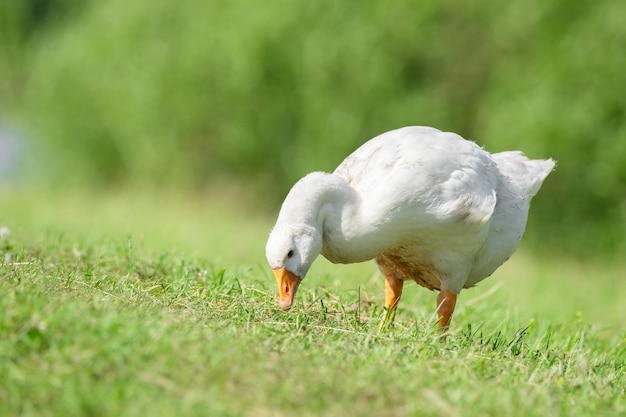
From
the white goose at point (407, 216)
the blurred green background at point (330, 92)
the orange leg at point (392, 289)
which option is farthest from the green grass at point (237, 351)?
the blurred green background at point (330, 92)

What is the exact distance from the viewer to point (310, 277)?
255 inches

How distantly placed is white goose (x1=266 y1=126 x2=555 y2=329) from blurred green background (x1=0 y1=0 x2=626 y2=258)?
→ 30.4 feet

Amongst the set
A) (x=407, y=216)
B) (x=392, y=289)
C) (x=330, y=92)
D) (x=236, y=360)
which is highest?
(x=330, y=92)

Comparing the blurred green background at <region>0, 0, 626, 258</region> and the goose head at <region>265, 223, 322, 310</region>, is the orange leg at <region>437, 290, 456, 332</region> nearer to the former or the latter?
the goose head at <region>265, 223, 322, 310</region>

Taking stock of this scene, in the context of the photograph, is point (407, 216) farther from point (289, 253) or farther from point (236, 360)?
point (236, 360)

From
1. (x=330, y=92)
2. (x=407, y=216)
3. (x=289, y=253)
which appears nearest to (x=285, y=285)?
(x=289, y=253)

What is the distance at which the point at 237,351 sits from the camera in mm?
3879

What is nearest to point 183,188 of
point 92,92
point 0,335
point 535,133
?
point 92,92

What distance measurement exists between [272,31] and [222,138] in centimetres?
259

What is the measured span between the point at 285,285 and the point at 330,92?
1172cm

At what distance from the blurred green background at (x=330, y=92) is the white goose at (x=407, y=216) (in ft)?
30.4

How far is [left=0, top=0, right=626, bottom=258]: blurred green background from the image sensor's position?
1442 cm

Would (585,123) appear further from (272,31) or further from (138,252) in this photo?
(138,252)

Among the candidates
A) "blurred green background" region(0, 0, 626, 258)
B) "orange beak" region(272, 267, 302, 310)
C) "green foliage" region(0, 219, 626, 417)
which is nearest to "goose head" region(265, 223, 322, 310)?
"orange beak" region(272, 267, 302, 310)
